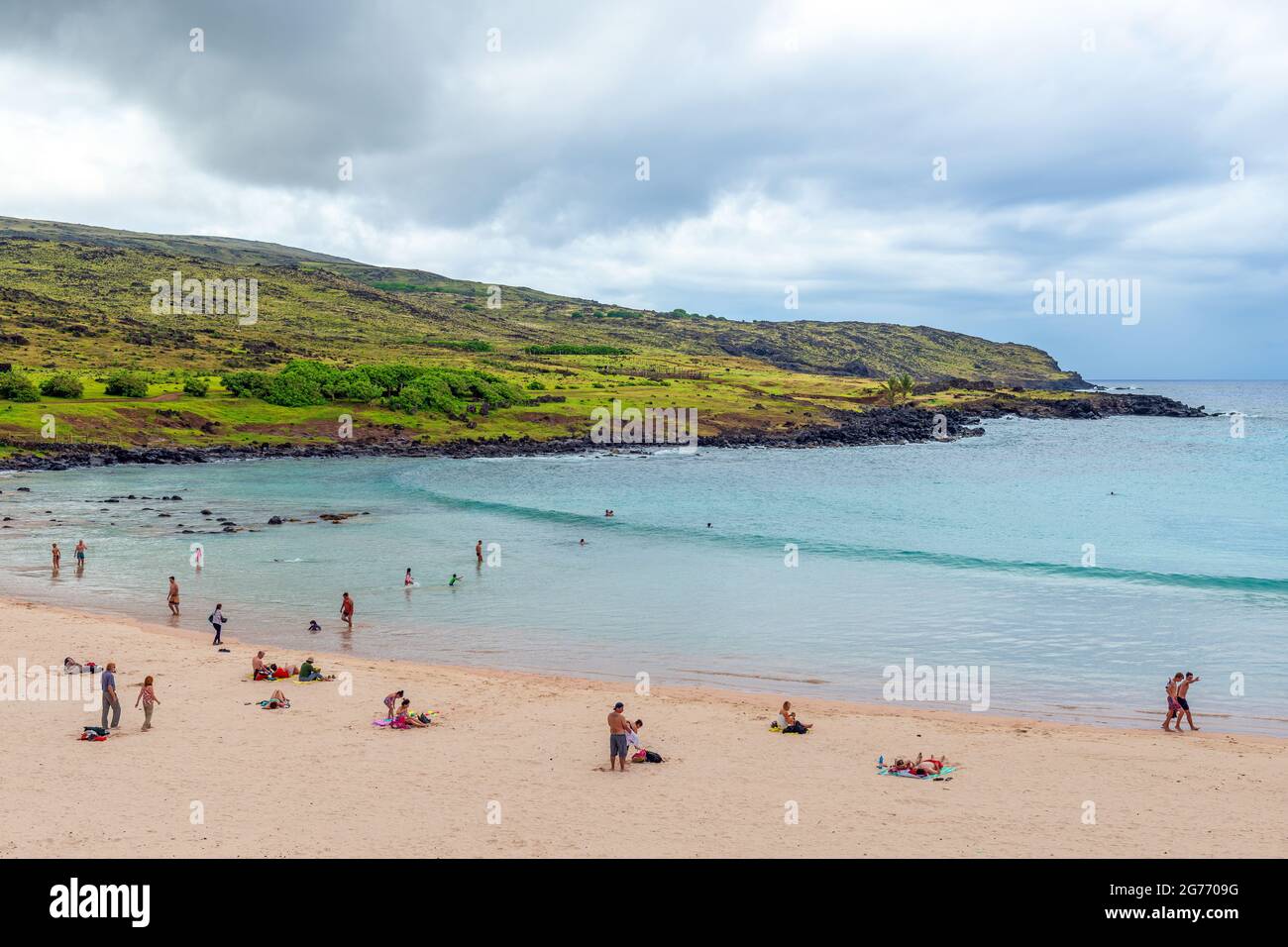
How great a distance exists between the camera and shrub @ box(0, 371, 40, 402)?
9006cm

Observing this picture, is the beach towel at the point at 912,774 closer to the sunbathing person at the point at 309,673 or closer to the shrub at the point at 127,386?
the sunbathing person at the point at 309,673

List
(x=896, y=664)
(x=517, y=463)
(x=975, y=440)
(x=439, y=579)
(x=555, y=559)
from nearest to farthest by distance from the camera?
(x=896, y=664) < (x=439, y=579) < (x=555, y=559) < (x=517, y=463) < (x=975, y=440)

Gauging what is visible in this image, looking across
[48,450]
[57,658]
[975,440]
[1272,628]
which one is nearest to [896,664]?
[1272,628]

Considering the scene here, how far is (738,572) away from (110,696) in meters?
28.5

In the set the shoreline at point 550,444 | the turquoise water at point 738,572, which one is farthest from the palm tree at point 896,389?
the turquoise water at point 738,572

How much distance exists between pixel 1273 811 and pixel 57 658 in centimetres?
2930

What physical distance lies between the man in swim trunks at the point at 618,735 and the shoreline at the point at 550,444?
2878 inches

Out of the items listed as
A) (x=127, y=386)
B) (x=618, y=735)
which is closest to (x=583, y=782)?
(x=618, y=735)

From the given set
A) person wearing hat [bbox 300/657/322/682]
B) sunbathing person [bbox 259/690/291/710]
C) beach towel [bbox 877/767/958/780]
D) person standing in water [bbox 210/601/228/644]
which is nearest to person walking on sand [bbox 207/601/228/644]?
person standing in water [bbox 210/601/228/644]

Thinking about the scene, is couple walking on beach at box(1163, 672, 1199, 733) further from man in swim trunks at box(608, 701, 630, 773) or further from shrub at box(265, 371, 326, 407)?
shrub at box(265, 371, 326, 407)

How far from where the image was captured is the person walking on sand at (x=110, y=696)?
833 inches

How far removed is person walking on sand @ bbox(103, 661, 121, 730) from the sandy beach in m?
0.35

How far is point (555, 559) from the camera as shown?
1857 inches

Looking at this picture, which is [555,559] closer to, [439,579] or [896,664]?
[439,579]
